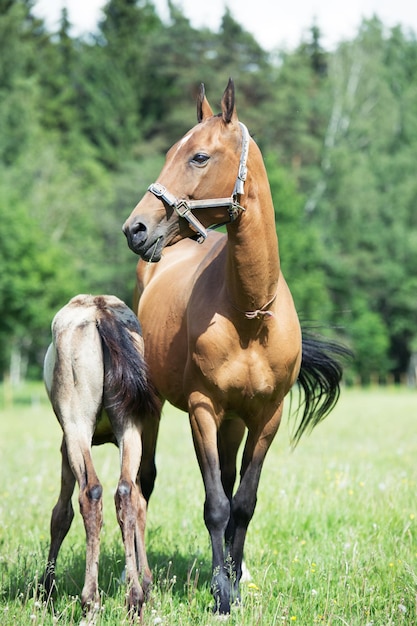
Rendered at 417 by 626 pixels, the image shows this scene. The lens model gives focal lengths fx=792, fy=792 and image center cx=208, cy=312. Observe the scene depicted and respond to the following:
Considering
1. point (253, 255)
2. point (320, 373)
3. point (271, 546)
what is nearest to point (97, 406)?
point (253, 255)

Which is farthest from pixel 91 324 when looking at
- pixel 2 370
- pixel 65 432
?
pixel 2 370

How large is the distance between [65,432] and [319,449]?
8.38 metres

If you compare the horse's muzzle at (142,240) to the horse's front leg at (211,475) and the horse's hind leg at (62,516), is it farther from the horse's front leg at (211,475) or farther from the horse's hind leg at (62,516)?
the horse's hind leg at (62,516)

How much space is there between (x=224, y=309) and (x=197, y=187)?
805mm

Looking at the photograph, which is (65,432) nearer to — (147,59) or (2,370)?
(2,370)

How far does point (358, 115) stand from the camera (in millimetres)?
45750

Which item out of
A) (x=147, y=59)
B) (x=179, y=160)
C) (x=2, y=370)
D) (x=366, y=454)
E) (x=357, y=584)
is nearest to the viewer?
(x=179, y=160)

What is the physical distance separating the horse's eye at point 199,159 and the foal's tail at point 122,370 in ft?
3.51

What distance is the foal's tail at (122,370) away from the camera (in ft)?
15.1

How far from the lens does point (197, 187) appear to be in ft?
14.7

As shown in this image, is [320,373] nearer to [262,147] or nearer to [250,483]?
[250,483]

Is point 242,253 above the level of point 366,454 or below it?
above

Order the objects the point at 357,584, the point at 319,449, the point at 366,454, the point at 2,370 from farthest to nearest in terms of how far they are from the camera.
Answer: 1. the point at 2,370
2. the point at 319,449
3. the point at 366,454
4. the point at 357,584

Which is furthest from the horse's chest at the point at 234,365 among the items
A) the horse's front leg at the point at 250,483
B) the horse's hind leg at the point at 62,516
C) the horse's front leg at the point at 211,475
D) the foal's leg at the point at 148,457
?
the horse's hind leg at the point at 62,516
